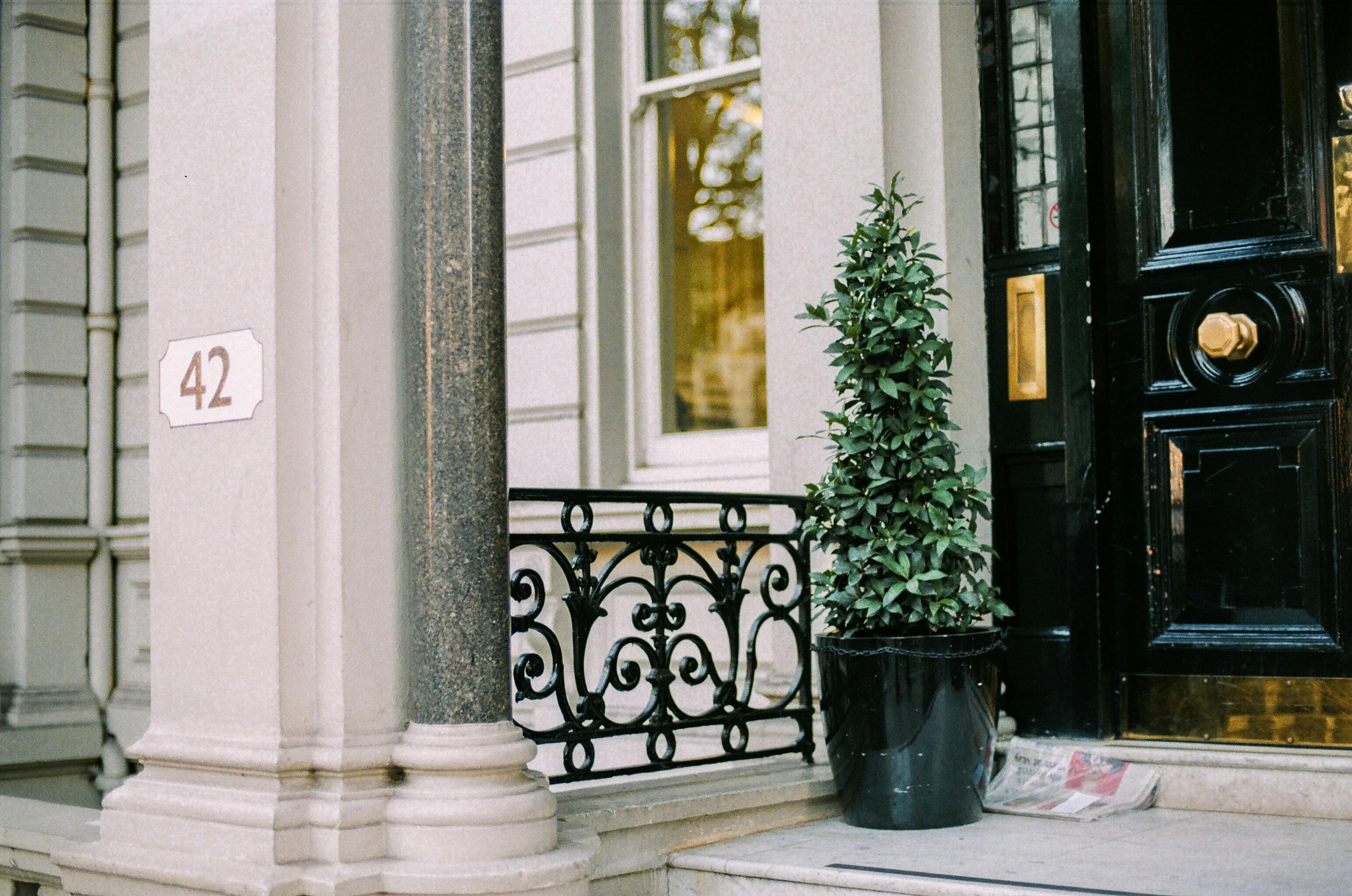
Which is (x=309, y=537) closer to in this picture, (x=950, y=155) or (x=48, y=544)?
(x=950, y=155)

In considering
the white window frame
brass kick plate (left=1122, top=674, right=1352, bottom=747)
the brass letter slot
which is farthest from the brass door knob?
the white window frame

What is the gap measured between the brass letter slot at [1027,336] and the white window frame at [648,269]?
168 centimetres

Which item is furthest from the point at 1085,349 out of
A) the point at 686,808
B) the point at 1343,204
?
the point at 686,808

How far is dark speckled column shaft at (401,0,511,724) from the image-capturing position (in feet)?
11.6

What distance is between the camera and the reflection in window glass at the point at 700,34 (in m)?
6.52

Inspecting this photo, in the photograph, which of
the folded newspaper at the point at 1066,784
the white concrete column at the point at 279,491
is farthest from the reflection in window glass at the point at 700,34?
the folded newspaper at the point at 1066,784

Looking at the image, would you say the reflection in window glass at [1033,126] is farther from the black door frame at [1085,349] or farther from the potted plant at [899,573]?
the potted plant at [899,573]

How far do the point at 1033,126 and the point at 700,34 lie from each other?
2.17 metres

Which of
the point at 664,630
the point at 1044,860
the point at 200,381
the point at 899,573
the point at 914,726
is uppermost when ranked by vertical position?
the point at 200,381

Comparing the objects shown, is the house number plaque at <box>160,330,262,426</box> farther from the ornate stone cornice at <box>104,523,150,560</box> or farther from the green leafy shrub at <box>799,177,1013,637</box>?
the ornate stone cornice at <box>104,523,150,560</box>

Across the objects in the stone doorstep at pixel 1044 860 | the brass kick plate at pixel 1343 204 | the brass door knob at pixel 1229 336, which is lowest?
the stone doorstep at pixel 1044 860

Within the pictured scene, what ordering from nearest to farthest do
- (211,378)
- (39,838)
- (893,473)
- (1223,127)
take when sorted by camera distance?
(211,378) → (39,838) → (893,473) → (1223,127)

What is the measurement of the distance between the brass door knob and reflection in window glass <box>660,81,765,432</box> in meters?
2.18

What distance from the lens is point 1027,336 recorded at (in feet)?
16.3
